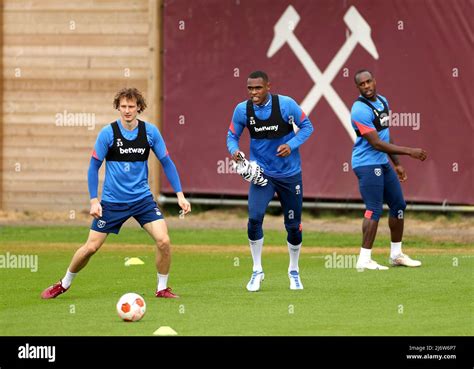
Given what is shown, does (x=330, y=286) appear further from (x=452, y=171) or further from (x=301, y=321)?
(x=452, y=171)

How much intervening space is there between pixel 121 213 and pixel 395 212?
14.9 ft

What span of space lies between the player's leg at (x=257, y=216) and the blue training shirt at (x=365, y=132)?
2.38 m

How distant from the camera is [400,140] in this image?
24.5 m

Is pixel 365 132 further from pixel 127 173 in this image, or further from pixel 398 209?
pixel 127 173

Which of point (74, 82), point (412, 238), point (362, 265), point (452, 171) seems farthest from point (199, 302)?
point (74, 82)

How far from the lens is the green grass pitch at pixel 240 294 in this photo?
12.1 metres

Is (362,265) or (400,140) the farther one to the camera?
(400,140)

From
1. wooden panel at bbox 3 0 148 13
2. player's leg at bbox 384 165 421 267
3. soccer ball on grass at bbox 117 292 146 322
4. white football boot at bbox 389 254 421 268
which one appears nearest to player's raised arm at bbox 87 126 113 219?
soccer ball on grass at bbox 117 292 146 322

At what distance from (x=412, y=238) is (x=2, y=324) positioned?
1085 cm

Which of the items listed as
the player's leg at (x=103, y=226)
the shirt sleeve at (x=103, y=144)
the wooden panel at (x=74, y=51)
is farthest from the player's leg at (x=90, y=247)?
the wooden panel at (x=74, y=51)

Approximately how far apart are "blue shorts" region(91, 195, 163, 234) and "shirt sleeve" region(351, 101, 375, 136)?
12.3 feet

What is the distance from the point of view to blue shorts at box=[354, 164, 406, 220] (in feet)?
55.9

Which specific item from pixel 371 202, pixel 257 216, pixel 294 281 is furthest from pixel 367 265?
pixel 257 216

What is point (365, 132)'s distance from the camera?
16891mm
